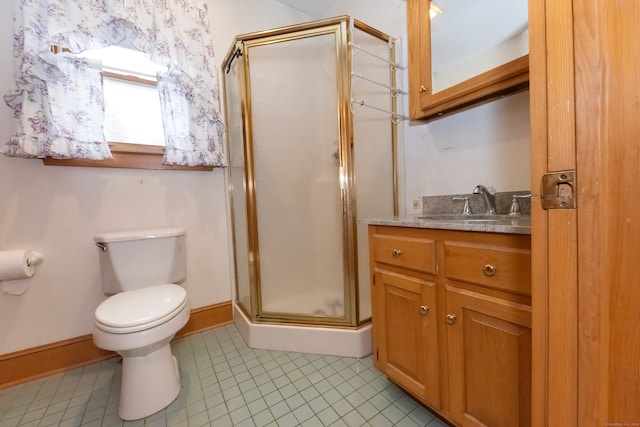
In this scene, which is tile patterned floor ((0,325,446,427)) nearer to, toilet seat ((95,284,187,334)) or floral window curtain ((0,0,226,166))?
toilet seat ((95,284,187,334))

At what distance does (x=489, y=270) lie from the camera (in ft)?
2.50

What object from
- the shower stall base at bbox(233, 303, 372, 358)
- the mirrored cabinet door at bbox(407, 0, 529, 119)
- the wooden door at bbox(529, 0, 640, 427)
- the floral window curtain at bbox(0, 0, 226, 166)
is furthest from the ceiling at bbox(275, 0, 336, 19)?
the shower stall base at bbox(233, 303, 372, 358)

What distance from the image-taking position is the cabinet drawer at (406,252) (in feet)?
3.02

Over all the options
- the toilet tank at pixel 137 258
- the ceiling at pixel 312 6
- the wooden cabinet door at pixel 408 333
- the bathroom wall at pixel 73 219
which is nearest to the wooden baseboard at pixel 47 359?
the bathroom wall at pixel 73 219

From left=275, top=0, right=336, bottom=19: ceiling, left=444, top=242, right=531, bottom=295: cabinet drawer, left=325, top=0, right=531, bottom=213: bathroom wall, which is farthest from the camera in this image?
left=275, top=0, right=336, bottom=19: ceiling

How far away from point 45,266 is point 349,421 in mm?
1768

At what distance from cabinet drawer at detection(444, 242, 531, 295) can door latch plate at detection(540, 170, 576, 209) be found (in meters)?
0.32

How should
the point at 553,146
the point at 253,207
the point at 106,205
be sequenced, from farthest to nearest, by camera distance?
the point at 253,207 → the point at 106,205 → the point at 553,146

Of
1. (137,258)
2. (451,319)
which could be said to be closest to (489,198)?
(451,319)

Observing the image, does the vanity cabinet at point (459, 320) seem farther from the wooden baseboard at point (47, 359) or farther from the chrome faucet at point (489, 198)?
the wooden baseboard at point (47, 359)

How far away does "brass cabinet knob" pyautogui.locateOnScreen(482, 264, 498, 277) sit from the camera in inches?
29.6

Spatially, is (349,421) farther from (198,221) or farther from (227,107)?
(227,107)

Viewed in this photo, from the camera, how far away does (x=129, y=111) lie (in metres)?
1.61

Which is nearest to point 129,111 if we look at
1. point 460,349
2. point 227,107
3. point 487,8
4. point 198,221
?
point 227,107
